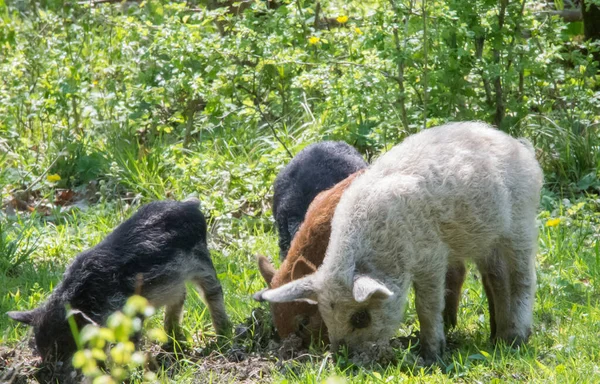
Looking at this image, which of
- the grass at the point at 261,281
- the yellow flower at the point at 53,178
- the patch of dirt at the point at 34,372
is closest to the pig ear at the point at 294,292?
the grass at the point at 261,281

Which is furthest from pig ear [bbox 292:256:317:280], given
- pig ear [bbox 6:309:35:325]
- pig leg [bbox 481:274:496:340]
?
pig ear [bbox 6:309:35:325]

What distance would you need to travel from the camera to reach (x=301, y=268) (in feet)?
21.0

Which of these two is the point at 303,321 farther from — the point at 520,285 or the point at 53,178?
the point at 53,178

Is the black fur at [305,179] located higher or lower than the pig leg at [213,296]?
higher

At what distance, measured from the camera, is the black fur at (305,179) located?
7.63 meters

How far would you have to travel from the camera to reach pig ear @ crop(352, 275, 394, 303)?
562 centimetres

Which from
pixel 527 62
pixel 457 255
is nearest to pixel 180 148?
pixel 527 62

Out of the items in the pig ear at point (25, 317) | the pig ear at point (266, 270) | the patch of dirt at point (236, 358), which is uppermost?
the pig ear at point (25, 317)

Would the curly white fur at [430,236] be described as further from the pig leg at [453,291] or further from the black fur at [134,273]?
the black fur at [134,273]

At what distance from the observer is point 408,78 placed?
30.8 feet

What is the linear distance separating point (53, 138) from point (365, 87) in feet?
13.5

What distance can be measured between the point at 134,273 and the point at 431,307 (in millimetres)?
2059

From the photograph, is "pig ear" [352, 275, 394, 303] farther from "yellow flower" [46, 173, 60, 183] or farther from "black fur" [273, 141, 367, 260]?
"yellow flower" [46, 173, 60, 183]

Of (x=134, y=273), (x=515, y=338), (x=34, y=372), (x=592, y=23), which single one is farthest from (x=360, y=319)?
(x=592, y=23)
